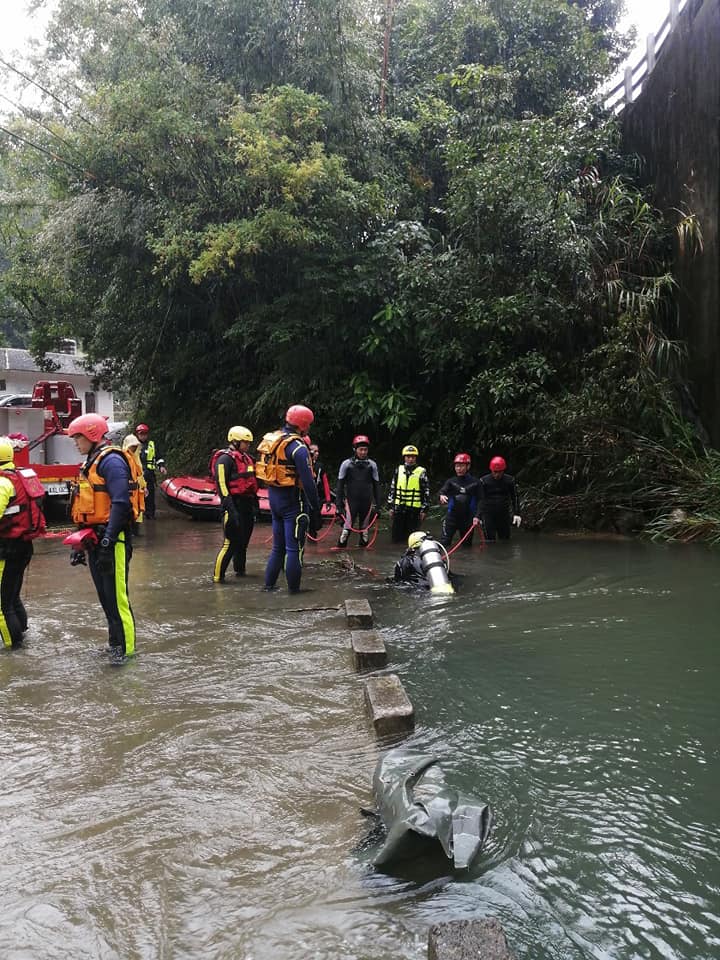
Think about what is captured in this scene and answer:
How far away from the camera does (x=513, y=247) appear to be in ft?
48.6

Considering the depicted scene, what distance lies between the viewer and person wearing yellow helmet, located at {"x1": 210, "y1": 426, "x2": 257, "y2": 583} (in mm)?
9039

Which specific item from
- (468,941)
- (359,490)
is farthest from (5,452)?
(359,490)

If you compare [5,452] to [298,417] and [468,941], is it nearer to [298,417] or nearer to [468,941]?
[298,417]

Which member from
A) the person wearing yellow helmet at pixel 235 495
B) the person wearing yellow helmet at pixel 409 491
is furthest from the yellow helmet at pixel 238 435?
the person wearing yellow helmet at pixel 409 491

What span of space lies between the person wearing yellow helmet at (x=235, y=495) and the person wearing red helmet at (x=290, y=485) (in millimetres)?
865

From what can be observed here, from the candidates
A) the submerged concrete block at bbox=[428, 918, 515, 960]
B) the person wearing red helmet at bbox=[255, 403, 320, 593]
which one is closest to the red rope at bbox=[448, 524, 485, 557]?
the person wearing red helmet at bbox=[255, 403, 320, 593]

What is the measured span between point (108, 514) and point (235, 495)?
327 cm

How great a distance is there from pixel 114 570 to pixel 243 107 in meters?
11.9

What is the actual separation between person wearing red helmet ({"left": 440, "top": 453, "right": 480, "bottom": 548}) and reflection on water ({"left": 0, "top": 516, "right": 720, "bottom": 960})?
3970 millimetres

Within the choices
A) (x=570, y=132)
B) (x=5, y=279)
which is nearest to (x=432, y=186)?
(x=570, y=132)

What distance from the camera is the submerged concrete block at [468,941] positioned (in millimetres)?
2295

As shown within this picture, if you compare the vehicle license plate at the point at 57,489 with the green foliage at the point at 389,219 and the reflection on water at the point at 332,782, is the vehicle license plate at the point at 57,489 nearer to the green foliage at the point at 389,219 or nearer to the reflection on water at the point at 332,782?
the green foliage at the point at 389,219

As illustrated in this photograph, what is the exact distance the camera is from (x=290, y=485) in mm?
8195

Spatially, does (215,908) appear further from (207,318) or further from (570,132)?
(207,318)
